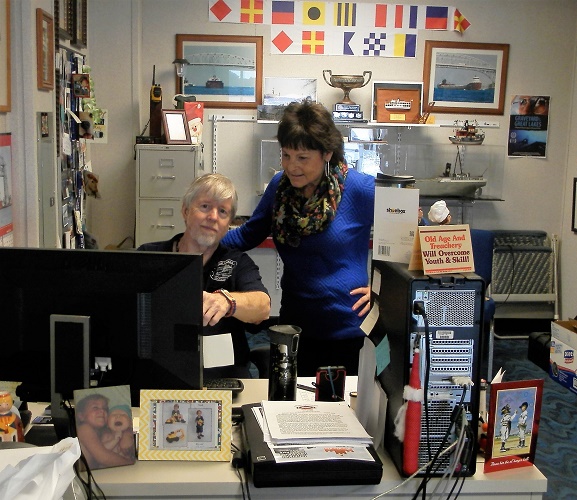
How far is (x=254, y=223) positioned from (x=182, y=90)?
2691 mm

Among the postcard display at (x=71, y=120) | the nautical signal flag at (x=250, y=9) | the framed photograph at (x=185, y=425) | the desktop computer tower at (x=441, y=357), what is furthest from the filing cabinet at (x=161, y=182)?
Answer: the desktop computer tower at (x=441, y=357)

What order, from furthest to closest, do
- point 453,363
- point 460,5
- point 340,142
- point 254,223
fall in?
point 460,5 < point 254,223 < point 340,142 < point 453,363

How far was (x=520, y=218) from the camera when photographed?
5113 millimetres

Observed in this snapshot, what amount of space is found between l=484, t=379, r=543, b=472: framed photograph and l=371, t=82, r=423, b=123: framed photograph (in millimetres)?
3631

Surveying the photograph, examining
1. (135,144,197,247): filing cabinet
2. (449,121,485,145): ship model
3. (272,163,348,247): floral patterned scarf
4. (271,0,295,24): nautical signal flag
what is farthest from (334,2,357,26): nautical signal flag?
(272,163,348,247): floral patterned scarf

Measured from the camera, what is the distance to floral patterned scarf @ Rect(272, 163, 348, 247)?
2.26m

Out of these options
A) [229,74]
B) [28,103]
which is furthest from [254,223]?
[229,74]

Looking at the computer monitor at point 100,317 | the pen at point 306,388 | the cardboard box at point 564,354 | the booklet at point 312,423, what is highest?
the computer monitor at point 100,317

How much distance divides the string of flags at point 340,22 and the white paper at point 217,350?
3.56 meters

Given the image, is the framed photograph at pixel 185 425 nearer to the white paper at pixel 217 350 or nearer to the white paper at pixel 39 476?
the white paper at pixel 217 350

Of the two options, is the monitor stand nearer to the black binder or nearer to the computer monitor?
the computer monitor

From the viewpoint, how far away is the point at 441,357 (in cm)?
139

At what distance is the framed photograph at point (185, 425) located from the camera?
1.45 metres

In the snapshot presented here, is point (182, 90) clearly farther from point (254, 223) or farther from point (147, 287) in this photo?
point (147, 287)
